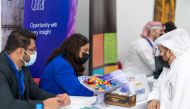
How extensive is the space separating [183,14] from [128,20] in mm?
2465

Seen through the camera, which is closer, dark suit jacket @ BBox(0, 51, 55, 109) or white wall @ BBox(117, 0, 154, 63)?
dark suit jacket @ BBox(0, 51, 55, 109)

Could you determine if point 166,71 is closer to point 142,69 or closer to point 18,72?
point 18,72

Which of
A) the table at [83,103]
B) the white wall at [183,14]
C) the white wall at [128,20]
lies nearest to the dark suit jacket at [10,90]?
the table at [83,103]

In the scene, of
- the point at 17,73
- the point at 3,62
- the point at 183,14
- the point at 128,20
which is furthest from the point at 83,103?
the point at 183,14

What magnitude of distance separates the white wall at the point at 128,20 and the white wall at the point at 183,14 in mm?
1647

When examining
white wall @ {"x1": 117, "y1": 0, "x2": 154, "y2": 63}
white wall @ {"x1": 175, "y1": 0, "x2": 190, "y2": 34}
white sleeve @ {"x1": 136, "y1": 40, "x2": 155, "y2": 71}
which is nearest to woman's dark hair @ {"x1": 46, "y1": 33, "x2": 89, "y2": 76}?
white sleeve @ {"x1": 136, "y1": 40, "x2": 155, "y2": 71}

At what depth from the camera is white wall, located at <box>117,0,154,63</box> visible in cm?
574

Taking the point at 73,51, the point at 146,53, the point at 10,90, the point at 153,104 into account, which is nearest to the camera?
the point at 10,90

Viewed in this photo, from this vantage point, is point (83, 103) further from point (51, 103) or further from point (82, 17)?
point (82, 17)

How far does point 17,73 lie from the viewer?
240cm

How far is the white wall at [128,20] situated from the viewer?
574 centimetres

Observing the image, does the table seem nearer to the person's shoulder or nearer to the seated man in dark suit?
the seated man in dark suit

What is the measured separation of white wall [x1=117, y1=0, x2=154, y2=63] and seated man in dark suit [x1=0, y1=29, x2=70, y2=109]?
3409 mm

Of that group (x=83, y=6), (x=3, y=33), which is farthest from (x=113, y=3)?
(x=3, y=33)
